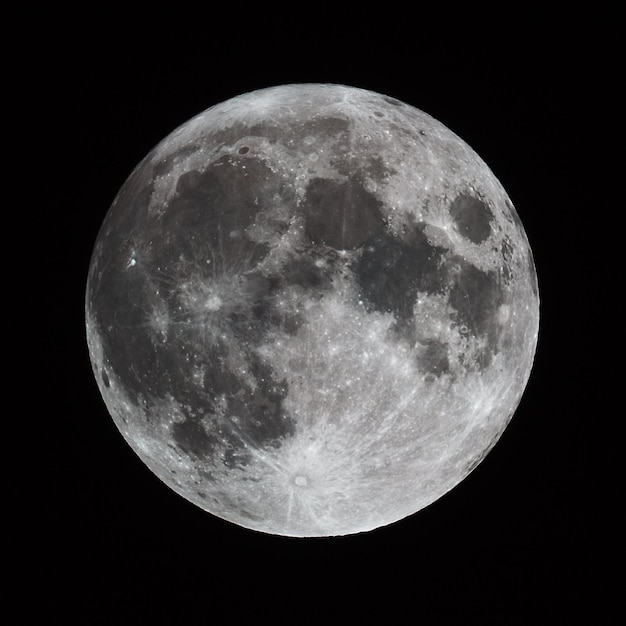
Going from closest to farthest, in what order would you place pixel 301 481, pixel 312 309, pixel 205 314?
pixel 312 309 < pixel 205 314 < pixel 301 481

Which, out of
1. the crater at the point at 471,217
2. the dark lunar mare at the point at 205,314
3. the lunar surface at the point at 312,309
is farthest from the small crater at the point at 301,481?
the crater at the point at 471,217

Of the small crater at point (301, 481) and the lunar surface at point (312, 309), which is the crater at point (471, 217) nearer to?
the lunar surface at point (312, 309)

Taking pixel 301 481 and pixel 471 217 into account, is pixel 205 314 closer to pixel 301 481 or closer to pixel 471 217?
pixel 301 481

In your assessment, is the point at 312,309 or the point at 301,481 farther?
the point at 301,481

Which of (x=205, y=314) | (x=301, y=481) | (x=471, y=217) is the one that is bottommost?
(x=301, y=481)

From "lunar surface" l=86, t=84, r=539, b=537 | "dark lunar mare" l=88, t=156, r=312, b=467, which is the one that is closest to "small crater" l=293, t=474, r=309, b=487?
"lunar surface" l=86, t=84, r=539, b=537

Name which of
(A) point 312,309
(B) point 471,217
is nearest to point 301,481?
(A) point 312,309

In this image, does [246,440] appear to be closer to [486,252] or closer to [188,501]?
[188,501]

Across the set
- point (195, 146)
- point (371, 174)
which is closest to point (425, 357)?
point (371, 174)
